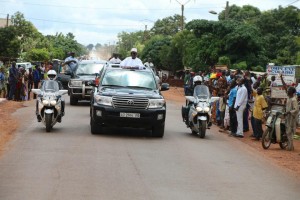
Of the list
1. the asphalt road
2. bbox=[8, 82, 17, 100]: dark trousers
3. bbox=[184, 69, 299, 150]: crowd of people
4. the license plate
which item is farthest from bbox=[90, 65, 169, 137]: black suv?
bbox=[8, 82, 17, 100]: dark trousers

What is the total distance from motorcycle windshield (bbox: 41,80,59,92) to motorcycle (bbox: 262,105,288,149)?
19.4ft

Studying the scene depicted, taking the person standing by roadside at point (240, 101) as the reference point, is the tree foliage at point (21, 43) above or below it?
above

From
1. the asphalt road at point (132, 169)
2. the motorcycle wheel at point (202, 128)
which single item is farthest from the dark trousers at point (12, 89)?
the motorcycle wheel at point (202, 128)

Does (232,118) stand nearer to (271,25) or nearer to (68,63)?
(68,63)

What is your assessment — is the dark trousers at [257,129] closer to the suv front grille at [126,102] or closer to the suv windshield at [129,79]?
the suv windshield at [129,79]

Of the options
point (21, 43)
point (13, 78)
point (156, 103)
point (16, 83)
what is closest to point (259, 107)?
point (156, 103)

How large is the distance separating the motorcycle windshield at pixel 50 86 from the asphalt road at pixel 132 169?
115cm

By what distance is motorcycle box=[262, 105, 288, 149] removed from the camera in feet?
53.4

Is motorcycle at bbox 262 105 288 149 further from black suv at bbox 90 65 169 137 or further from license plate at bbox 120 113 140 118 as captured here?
license plate at bbox 120 113 140 118

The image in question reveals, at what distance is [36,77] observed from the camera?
3244 cm

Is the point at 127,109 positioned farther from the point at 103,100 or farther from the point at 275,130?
the point at 275,130

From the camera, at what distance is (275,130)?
1628 cm

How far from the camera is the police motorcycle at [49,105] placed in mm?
16625

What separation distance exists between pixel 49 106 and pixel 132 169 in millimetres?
5904
